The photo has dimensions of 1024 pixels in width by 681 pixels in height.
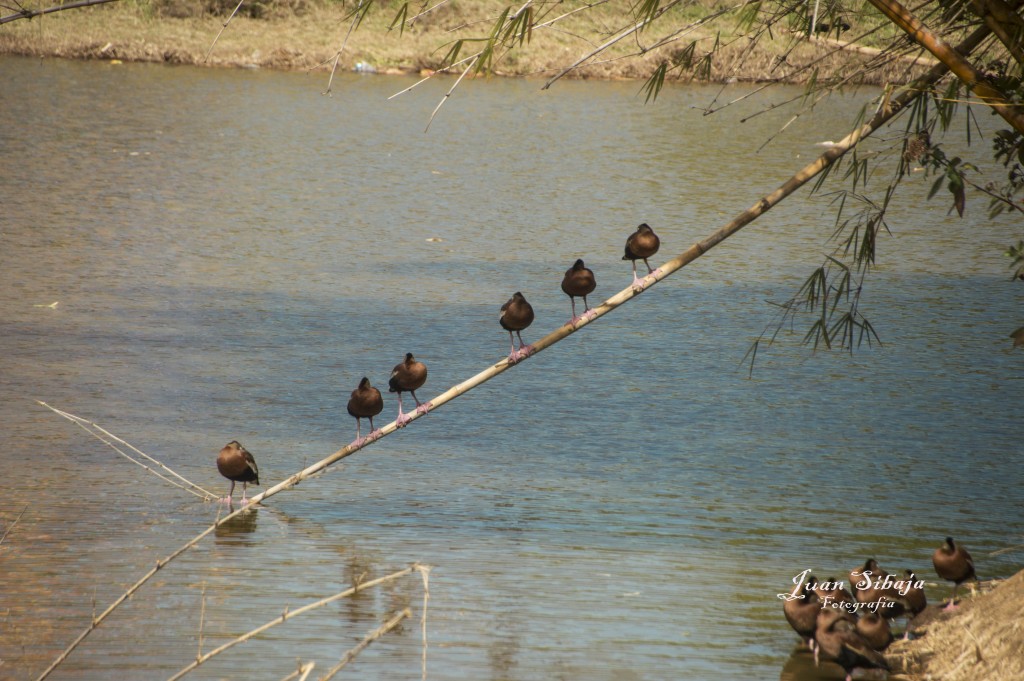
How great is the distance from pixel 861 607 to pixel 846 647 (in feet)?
0.84

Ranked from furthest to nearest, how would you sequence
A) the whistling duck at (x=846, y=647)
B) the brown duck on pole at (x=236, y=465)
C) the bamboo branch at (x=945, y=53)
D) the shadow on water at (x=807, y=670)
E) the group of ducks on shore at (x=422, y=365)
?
the brown duck on pole at (x=236, y=465)
the group of ducks on shore at (x=422, y=365)
the shadow on water at (x=807, y=670)
the whistling duck at (x=846, y=647)
the bamboo branch at (x=945, y=53)

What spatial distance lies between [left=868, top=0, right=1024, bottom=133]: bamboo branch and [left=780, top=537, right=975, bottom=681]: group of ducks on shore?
1347mm

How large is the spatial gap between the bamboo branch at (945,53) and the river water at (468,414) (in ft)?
5.26

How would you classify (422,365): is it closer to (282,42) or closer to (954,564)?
(954,564)

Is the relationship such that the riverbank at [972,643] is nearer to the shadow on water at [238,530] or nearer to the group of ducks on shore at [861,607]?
the group of ducks on shore at [861,607]

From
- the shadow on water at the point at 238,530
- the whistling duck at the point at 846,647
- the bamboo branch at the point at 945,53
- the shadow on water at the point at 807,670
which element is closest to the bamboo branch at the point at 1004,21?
the bamboo branch at the point at 945,53

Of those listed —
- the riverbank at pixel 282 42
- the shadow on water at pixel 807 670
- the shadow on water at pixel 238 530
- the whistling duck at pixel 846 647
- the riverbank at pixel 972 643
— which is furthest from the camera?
the riverbank at pixel 282 42

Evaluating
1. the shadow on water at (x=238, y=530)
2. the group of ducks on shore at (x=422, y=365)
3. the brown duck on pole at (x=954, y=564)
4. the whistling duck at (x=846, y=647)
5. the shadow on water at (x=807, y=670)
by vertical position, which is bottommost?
the shadow on water at (x=807, y=670)

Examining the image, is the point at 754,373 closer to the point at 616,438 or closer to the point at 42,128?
the point at 616,438

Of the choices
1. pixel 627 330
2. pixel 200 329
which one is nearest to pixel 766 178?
pixel 627 330

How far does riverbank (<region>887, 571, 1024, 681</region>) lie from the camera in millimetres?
2902

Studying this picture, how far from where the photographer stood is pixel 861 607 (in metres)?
3.34

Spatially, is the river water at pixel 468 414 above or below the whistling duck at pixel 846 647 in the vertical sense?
above

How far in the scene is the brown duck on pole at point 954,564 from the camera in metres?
3.53
